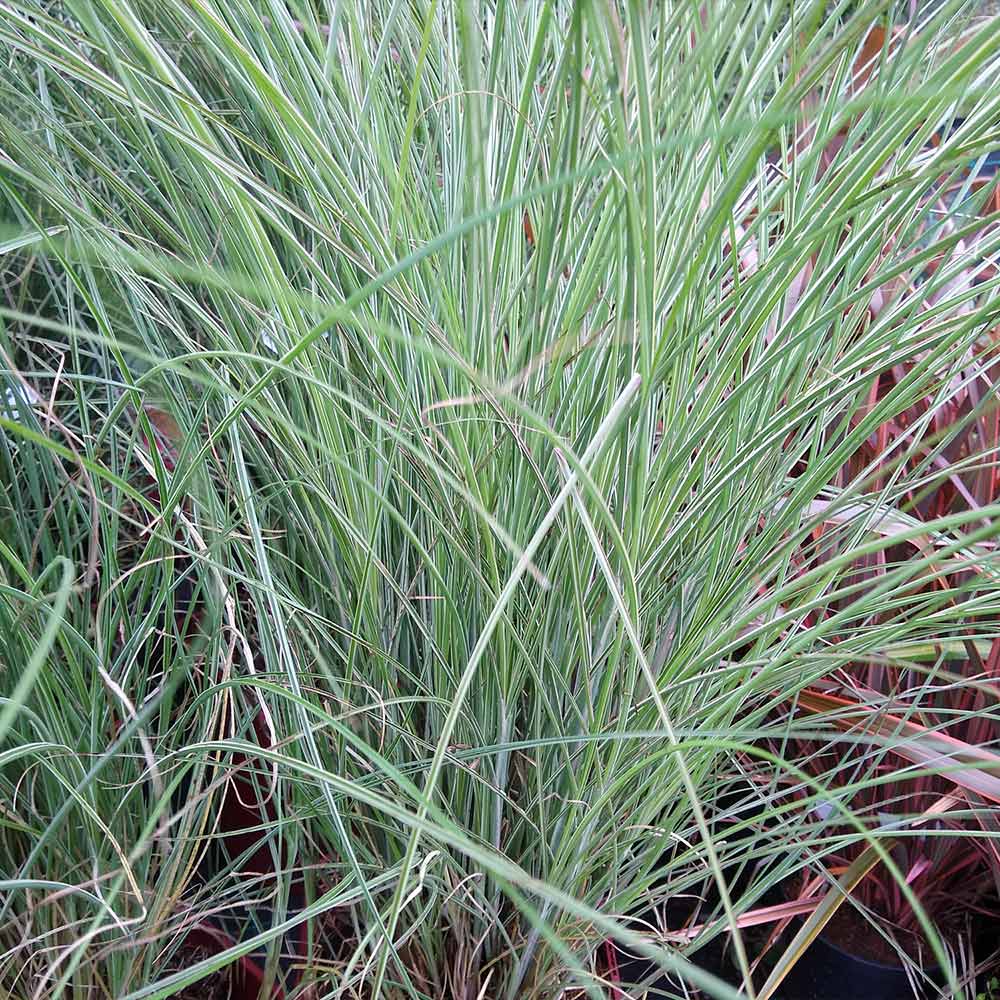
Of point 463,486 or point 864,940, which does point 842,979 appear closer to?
point 864,940

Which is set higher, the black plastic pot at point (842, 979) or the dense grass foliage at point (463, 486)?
the dense grass foliage at point (463, 486)

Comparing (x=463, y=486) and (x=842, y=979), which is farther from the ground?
(x=463, y=486)

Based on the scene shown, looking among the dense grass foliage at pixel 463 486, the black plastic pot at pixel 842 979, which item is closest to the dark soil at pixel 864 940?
the black plastic pot at pixel 842 979

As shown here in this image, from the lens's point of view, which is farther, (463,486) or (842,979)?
(842,979)

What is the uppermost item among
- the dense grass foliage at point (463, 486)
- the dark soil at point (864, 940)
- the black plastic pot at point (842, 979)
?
the dense grass foliage at point (463, 486)

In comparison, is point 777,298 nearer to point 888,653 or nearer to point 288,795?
point 888,653

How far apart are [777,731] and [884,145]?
291mm

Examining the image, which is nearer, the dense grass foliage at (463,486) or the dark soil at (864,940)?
the dense grass foliage at (463,486)

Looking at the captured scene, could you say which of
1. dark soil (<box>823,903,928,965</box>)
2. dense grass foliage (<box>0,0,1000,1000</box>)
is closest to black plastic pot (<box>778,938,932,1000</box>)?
dark soil (<box>823,903,928,965</box>)

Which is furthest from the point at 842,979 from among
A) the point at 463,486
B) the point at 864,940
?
the point at 463,486

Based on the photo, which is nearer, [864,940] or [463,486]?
[463,486]

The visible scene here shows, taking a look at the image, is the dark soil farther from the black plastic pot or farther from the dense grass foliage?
the dense grass foliage

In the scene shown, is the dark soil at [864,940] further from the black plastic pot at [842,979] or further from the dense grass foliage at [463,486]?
the dense grass foliage at [463,486]

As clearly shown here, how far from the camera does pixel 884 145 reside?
1.28 ft
